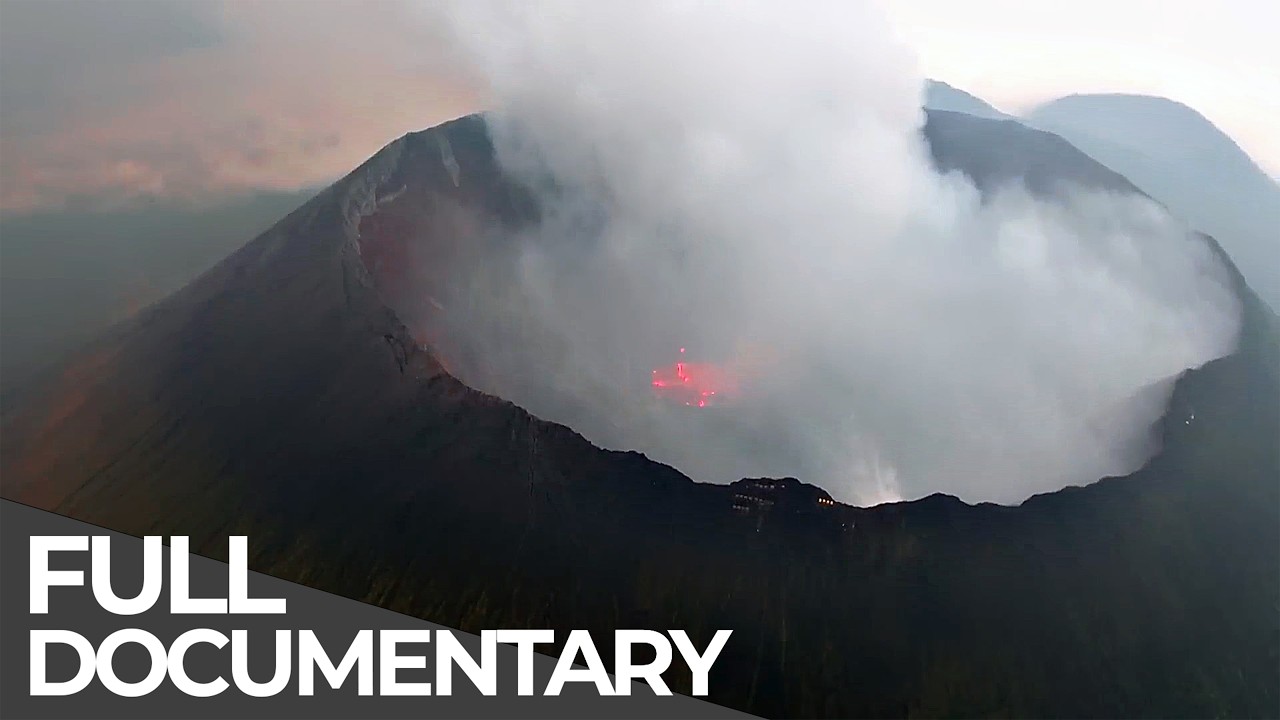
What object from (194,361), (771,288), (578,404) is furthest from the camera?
(771,288)

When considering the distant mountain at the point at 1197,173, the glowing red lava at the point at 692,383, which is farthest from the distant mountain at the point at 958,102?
the glowing red lava at the point at 692,383

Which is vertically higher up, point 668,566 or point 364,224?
point 364,224

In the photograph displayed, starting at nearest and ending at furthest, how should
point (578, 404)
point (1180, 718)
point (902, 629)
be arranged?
Answer: 1. point (1180, 718)
2. point (902, 629)
3. point (578, 404)

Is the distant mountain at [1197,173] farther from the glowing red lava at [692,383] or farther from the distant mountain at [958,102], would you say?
the glowing red lava at [692,383]

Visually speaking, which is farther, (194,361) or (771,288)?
(771,288)

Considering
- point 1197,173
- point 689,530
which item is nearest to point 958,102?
point 1197,173

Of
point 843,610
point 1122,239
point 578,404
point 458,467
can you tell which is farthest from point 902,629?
point 1122,239

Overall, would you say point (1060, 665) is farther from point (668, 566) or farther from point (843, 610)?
point (668, 566)

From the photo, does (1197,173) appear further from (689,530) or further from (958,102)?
(689,530)
